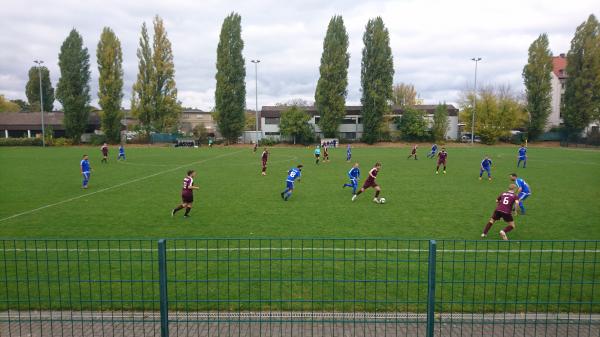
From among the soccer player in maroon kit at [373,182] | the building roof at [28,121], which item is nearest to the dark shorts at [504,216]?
the soccer player in maroon kit at [373,182]

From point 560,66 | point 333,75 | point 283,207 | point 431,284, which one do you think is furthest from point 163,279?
point 560,66

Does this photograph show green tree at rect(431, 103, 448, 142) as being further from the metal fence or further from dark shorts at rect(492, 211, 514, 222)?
the metal fence

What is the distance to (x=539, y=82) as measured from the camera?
63125 millimetres

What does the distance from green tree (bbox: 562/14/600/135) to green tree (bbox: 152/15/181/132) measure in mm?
65715

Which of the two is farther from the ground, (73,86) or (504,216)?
(73,86)

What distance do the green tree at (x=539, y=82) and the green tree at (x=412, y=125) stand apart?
17.8 m

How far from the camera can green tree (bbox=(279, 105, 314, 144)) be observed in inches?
2547

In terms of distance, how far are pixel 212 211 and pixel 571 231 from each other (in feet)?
38.3

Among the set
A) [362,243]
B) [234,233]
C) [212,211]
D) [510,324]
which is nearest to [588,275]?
[510,324]

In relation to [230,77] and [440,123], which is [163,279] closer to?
[230,77]

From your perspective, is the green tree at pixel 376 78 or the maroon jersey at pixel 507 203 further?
the green tree at pixel 376 78

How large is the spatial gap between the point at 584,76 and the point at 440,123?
22.2 metres

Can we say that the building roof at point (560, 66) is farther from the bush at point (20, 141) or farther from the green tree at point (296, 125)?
the bush at point (20, 141)

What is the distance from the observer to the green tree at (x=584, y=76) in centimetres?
5859
